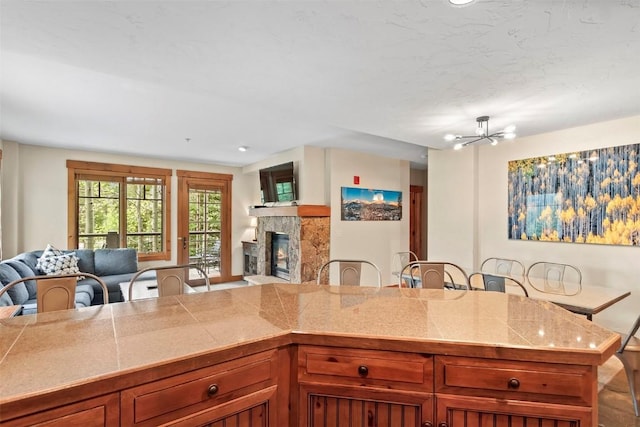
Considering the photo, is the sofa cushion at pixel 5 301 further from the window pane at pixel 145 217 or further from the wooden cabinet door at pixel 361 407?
the wooden cabinet door at pixel 361 407

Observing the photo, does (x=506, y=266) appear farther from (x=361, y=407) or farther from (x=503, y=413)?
(x=361, y=407)

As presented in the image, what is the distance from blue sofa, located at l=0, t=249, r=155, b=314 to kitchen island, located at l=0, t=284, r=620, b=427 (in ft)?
8.63

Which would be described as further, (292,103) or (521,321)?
(292,103)

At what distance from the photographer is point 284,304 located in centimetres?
163

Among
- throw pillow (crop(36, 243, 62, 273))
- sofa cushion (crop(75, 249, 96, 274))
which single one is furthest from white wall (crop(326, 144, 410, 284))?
throw pillow (crop(36, 243, 62, 273))

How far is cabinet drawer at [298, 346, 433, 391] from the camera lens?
1.18 metres

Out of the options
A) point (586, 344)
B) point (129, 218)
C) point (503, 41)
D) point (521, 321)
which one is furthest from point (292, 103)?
point (129, 218)

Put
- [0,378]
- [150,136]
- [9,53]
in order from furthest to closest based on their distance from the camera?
1. [150,136]
2. [9,53]
3. [0,378]

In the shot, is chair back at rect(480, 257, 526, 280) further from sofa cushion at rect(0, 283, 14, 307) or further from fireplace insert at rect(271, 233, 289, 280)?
sofa cushion at rect(0, 283, 14, 307)

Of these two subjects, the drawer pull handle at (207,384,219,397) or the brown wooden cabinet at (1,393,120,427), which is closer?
the brown wooden cabinet at (1,393,120,427)

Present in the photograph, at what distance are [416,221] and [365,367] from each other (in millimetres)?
6322

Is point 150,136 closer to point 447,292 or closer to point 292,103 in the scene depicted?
point 292,103

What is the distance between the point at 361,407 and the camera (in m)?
1.22

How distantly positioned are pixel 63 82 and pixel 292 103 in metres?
1.86
